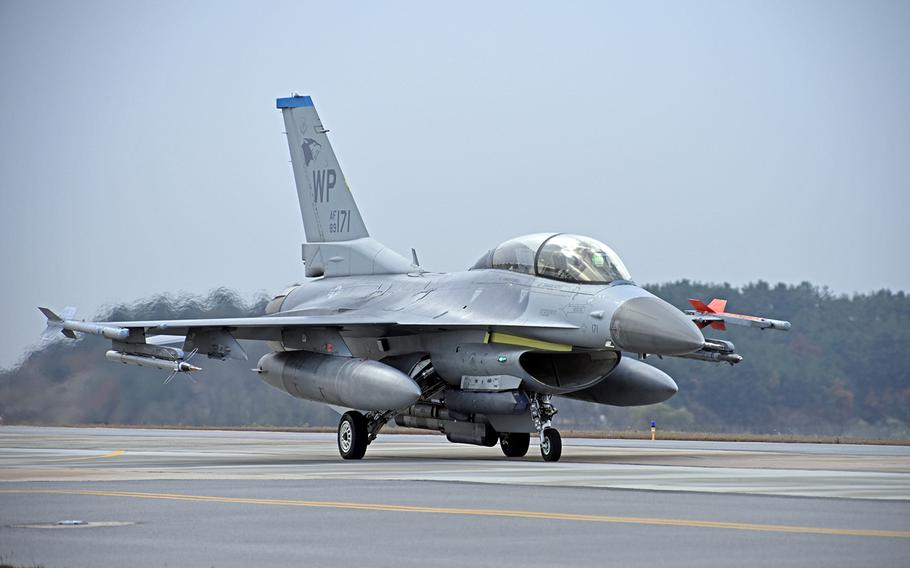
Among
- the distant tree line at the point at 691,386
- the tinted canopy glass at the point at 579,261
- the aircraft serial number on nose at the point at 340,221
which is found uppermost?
the aircraft serial number on nose at the point at 340,221

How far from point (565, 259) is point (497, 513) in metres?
9.59

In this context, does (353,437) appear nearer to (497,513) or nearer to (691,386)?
(497,513)

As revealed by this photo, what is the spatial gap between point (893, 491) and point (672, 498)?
2.31 meters

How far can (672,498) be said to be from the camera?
11.5m

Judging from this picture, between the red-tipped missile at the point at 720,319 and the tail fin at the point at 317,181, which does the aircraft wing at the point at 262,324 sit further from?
the red-tipped missile at the point at 720,319

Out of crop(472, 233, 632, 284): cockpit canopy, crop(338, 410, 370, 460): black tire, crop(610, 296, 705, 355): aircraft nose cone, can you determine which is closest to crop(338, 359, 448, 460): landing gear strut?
crop(338, 410, 370, 460): black tire

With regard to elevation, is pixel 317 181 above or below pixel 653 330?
above

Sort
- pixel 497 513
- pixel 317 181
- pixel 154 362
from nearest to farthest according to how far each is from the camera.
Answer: pixel 497 513 < pixel 154 362 < pixel 317 181

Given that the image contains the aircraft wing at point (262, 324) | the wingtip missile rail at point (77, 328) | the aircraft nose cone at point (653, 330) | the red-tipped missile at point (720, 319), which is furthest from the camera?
the red-tipped missile at point (720, 319)

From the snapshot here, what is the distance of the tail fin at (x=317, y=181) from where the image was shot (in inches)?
991

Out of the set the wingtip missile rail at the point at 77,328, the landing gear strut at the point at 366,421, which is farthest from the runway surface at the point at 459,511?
the wingtip missile rail at the point at 77,328

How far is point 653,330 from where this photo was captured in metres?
18.0

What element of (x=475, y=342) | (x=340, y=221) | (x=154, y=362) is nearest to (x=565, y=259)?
(x=475, y=342)

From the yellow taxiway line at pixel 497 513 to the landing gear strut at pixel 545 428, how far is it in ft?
24.1
